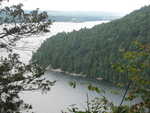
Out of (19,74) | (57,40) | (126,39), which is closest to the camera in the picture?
(19,74)

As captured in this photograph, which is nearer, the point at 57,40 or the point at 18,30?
the point at 18,30

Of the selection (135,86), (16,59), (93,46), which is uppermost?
(135,86)

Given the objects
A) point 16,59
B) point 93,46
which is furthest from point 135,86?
point 93,46

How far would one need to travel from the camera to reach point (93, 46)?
266 feet

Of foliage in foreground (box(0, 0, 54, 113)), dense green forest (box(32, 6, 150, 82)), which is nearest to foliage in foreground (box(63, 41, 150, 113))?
foliage in foreground (box(0, 0, 54, 113))

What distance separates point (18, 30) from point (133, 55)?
460 cm

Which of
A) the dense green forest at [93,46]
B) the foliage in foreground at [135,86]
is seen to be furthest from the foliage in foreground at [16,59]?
the dense green forest at [93,46]

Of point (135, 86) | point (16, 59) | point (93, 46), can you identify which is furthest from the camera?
point (93, 46)

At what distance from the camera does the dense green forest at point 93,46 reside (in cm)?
7050

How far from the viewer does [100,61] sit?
2805 inches

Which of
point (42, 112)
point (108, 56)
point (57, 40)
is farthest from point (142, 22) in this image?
point (42, 112)

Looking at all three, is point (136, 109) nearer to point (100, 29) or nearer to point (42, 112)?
point (42, 112)

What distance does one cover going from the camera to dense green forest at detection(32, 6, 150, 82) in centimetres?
7050

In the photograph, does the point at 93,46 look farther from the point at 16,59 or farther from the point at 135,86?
the point at 135,86
